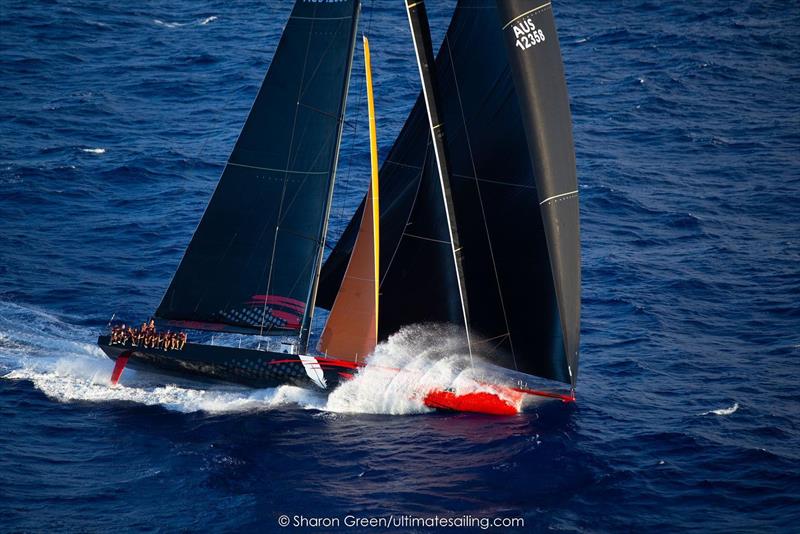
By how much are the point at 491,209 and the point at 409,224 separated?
3.13 metres

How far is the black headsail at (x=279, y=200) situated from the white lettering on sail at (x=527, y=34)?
617 centimetres

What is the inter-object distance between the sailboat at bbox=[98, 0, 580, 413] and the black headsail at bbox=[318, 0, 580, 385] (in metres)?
0.05

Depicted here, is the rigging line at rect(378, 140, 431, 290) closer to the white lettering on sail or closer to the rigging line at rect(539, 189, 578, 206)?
the rigging line at rect(539, 189, 578, 206)

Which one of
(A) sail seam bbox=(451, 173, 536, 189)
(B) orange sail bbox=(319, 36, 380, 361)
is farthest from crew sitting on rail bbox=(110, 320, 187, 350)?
(A) sail seam bbox=(451, 173, 536, 189)

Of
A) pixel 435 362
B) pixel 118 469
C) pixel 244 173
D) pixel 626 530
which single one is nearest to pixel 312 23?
pixel 244 173

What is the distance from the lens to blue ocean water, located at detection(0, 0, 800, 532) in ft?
108

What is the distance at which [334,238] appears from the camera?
173 feet

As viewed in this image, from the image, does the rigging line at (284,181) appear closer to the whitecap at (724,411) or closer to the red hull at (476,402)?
the red hull at (476,402)

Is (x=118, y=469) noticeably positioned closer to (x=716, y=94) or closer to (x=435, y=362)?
(x=435, y=362)

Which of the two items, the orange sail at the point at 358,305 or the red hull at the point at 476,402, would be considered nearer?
the orange sail at the point at 358,305

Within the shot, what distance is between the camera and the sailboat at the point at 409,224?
34375 mm

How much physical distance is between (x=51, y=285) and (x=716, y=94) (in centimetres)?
4401

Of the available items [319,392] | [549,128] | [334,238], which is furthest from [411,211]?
[334,238]

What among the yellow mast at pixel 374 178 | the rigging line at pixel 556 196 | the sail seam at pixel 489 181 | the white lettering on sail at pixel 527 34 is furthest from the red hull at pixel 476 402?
the white lettering on sail at pixel 527 34
